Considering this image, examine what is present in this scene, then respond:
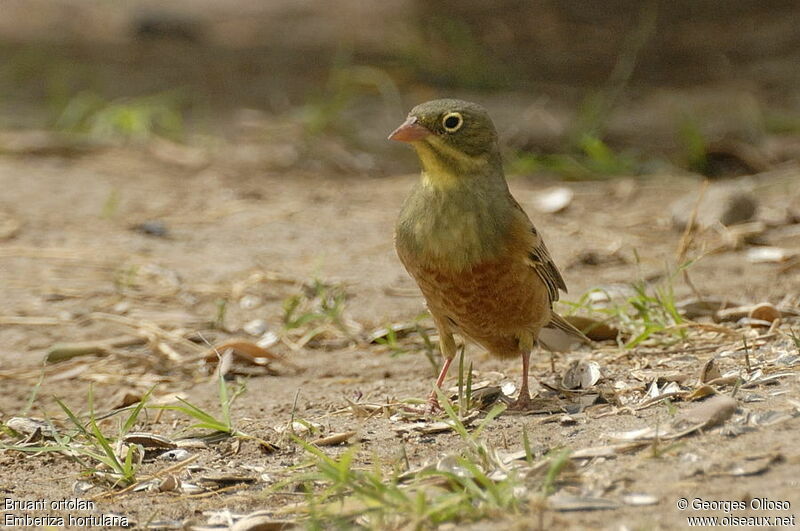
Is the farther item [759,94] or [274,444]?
[759,94]

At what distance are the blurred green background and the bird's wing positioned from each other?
3.69 metres

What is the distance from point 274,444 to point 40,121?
237 inches

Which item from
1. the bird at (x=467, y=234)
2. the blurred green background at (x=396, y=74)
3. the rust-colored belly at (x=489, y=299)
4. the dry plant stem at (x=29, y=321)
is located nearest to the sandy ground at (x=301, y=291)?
the dry plant stem at (x=29, y=321)

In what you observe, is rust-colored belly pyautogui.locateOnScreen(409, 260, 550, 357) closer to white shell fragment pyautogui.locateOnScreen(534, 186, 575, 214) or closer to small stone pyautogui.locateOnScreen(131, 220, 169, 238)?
white shell fragment pyautogui.locateOnScreen(534, 186, 575, 214)

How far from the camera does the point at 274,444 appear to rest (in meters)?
3.63

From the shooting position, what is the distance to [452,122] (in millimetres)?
3914

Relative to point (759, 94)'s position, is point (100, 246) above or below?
below

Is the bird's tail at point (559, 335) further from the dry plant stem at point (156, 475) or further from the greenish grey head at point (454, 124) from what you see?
the dry plant stem at point (156, 475)

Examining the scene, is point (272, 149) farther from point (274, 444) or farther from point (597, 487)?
point (597, 487)

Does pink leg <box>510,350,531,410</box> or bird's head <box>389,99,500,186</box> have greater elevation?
bird's head <box>389,99,500,186</box>

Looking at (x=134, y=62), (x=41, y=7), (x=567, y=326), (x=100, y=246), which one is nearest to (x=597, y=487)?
(x=567, y=326)

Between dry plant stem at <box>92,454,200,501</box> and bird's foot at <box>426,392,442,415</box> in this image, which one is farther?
bird's foot at <box>426,392,442,415</box>

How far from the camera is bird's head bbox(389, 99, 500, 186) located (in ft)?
12.8

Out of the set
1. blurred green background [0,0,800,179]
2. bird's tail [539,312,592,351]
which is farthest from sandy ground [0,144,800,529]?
blurred green background [0,0,800,179]
